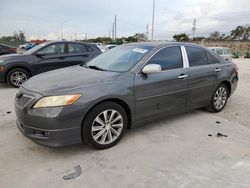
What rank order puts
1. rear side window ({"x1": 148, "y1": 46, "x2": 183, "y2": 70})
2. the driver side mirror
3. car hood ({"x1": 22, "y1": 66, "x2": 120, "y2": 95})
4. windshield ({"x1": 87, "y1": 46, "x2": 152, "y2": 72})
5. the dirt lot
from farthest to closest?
rear side window ({"x1": 148, "y1": 46, "x2": 183, "y2": 70})
windshield ({"x1": 87, "y1": 46, "x2": 152, "y2": 72})
the driver side mirror
car hood ({"x1": 22, "y1": 66, "x2": 120, "y2": 95})
the dirt lot

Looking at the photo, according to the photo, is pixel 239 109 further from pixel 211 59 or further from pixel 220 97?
pixel 211 59

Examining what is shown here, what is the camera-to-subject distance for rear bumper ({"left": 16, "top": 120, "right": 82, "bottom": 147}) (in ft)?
9.34

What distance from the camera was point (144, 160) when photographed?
9.86ft

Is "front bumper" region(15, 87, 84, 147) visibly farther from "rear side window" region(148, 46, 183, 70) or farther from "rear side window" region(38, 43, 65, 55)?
"rear side window" region(38, 43, 65, 55)

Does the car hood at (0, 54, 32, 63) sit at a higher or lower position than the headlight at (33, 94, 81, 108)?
higher

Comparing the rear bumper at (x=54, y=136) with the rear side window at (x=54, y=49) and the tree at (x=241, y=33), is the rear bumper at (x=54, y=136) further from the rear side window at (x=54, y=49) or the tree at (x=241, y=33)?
the tree at (x=241, y=33)

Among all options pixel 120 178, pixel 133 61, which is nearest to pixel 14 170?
pixel 120 178

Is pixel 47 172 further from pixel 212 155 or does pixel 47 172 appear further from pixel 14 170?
pixel 212 155

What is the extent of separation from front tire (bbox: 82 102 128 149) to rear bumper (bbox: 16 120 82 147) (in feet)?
0.43

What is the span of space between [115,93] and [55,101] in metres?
0.79

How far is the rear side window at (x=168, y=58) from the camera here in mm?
3743

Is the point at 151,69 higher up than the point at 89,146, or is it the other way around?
the point at 151,69

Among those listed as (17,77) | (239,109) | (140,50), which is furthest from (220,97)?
(17,77)

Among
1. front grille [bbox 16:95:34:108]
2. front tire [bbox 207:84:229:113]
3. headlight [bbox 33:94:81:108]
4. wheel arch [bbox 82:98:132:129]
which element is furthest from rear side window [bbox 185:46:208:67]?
front grille [bbox 16:95:34:108]
